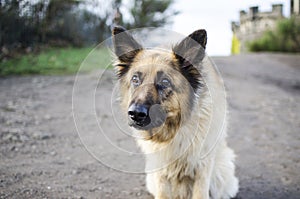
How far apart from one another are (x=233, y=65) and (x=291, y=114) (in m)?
6.50

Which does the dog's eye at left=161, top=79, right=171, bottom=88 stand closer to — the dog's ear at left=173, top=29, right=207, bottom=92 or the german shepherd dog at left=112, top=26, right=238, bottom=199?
the german shepherd dog at left=112, top=26, right=238, bottom=199

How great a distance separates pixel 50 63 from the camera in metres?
13.7

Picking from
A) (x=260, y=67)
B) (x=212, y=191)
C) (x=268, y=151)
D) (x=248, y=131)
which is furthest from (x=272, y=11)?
(x=212, y=191)

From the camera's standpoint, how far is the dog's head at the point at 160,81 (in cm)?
342

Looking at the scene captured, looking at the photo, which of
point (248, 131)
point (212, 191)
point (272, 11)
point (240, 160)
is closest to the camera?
point (212, 191)

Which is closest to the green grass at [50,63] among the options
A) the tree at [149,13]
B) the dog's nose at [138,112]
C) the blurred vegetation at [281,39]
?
the tree at [149,13]

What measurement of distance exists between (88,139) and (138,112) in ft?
11.3

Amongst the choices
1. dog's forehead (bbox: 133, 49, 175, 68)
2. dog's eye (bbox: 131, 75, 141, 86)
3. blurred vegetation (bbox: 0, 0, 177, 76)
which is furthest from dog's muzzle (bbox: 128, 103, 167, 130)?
blurred vegetation (bbox: 0, 0, 177, 76)

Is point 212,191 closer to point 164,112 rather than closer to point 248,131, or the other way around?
point 164,112

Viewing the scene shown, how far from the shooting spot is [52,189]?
14.2 feet

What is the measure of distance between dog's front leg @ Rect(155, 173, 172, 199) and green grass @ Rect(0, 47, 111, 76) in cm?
704

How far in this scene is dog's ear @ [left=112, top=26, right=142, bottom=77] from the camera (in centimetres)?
377

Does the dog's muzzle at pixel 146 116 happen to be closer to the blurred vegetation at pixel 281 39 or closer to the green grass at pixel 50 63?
the green grass at pixel 50 63

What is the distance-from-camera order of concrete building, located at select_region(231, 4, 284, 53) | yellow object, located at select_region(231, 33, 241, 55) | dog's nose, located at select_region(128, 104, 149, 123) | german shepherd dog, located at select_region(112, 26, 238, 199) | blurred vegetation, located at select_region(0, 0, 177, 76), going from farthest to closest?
yellow object, located at select_region(231, 33, 241, 55) → concrete building, located at select_region(231, 4, 284, 53) → blurred vegetation, located at select_region(0, 0, 177, 76) → german shepherd dog, located at select_region(112, 26, 238, 199) → dog's nose, located at select_region(128, 104, 149, 123)
